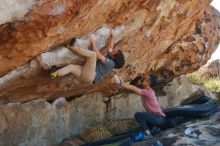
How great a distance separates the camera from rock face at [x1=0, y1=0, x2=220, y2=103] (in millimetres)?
8188

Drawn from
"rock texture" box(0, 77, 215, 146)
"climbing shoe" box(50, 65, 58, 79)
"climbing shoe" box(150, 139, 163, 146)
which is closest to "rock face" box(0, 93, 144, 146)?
"rock texture" box(0, 77, 215, 146)

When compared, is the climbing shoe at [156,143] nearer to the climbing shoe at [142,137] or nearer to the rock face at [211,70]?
the climbing shoe at [142,137]

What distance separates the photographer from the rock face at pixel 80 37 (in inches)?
322

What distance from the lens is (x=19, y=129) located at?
37.7ft

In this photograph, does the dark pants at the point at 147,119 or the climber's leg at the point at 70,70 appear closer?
the climber's leg at the point at 70,70

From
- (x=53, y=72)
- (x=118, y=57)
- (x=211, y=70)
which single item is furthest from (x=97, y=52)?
(x=211, y=70)

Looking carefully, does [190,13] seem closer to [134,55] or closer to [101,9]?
[134,55]

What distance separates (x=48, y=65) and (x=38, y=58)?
0.26 meters

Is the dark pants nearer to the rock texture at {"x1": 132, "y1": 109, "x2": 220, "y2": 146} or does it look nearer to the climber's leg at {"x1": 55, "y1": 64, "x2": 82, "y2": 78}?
the rock texture at {"x1": 132, "y1": 109, "x2": 220, "y2": 146}

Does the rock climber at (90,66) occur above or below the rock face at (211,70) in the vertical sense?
below

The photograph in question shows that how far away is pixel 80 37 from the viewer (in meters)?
9.68

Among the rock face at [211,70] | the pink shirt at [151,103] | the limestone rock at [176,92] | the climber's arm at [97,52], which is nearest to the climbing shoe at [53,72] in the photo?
the climber's arm at [97,52]

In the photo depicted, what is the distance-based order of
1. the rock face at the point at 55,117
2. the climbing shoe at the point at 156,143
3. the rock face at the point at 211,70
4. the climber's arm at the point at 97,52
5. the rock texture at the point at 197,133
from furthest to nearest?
1. the rock face at the point at 211,70
2. the rock face at the point at 55,117
3. the climbing shoe at the point at 156,143
4. the rock texture at the point at 197,133
5. the climber's arm at the point at 97,52

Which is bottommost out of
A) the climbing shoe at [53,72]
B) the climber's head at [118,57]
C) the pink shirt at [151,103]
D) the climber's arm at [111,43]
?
the pink shirt at [151,103]
